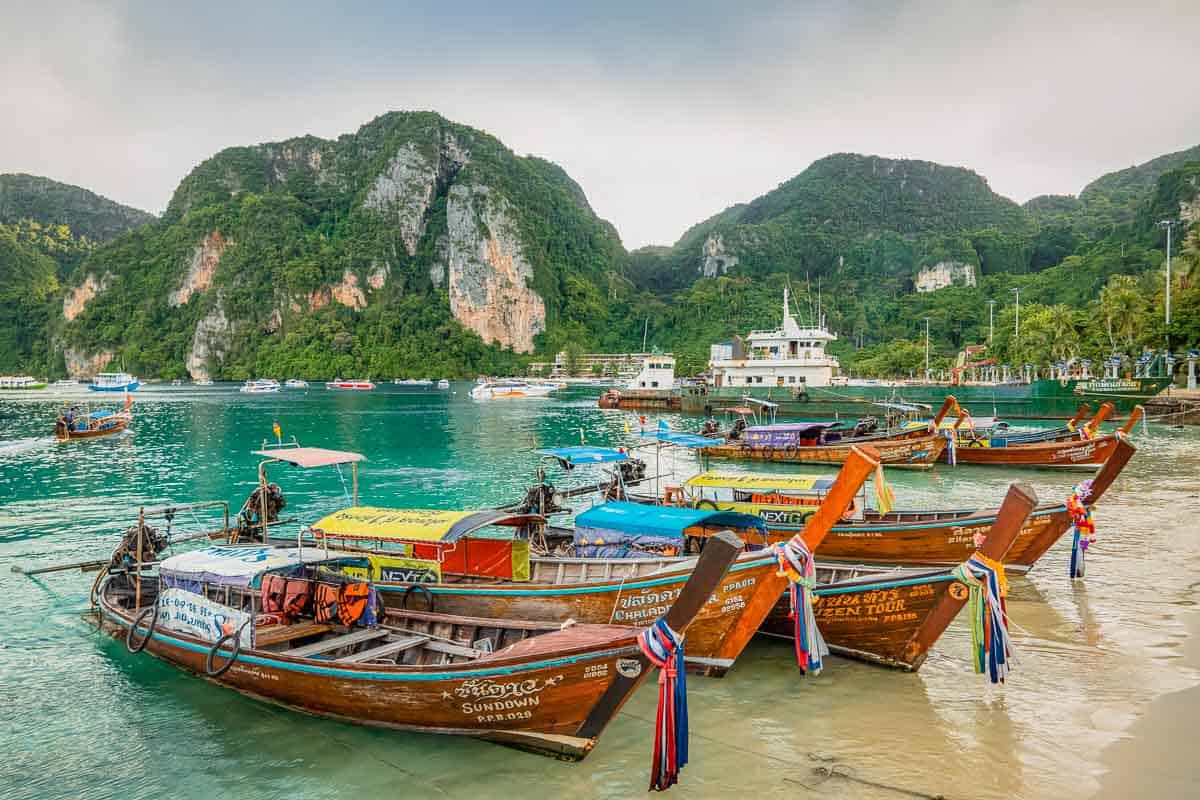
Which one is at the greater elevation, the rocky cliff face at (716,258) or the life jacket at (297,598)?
the rocky cliff face at (716,258)

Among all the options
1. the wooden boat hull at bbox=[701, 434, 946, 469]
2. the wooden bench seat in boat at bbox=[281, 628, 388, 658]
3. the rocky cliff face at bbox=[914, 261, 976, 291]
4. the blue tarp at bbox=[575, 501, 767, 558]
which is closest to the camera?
the wooden bench seat in boat at bbox=[281, 628, 388, 658]

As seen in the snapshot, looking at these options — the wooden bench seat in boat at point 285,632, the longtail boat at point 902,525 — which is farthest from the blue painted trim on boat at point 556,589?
the longtail boat at point 902,525

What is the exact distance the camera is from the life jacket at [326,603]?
940 cm

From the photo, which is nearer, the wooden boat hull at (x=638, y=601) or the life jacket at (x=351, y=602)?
the wooden boat hull at (x=638, y=601)

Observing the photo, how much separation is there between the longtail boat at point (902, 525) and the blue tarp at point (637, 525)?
178 cm

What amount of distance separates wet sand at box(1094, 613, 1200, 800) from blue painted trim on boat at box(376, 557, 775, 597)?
3869 mm

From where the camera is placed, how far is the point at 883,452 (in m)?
30.0

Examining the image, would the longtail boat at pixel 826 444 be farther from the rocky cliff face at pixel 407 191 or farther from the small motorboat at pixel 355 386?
the rocky cliff face at pixel 407 191

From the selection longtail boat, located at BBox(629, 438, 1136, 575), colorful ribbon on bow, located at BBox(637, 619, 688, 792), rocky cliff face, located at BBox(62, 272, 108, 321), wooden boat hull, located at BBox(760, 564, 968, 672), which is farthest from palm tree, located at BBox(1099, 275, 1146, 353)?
rocky cliff face, located at BBox(62, 272, 108, 321)

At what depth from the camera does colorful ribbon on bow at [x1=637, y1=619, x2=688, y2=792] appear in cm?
605

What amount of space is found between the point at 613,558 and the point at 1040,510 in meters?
8.49

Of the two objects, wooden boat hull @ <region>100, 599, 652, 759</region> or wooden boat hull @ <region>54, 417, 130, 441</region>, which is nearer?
wooden boat hull @ <region>100, 599, 652, 759</region>

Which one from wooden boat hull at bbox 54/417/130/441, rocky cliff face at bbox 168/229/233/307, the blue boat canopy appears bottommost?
wooden boat hull at bbox 54/417/130/441

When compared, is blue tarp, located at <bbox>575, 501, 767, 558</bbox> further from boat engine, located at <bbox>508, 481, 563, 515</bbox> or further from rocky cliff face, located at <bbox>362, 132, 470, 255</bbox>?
rocky cliff face, located at <bbox>362, 132, 470, 255</bbox>
